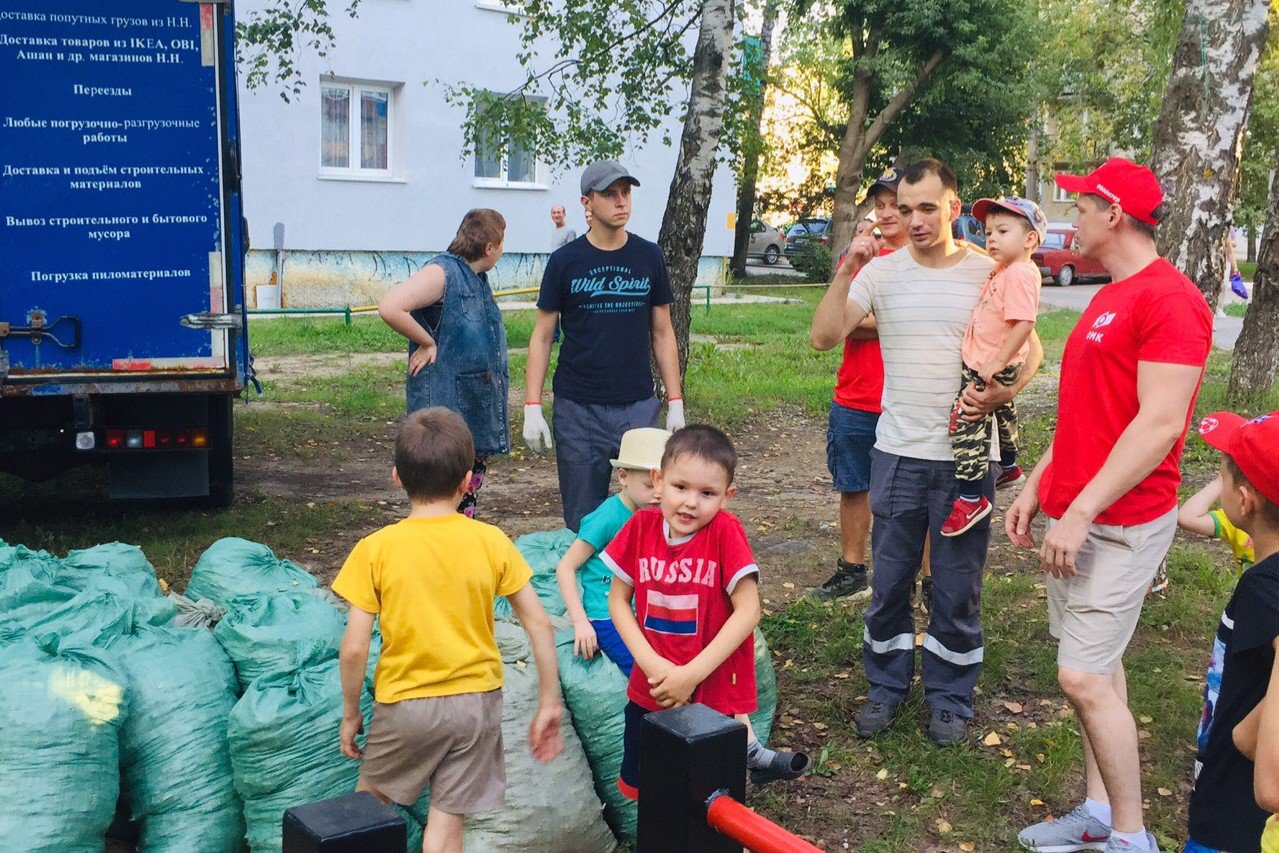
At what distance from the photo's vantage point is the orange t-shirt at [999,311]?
158 inches

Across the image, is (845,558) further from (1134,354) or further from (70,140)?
(70,140)

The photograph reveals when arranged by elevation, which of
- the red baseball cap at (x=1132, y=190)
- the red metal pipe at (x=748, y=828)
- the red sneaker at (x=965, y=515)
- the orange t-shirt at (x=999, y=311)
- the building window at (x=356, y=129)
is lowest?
the red sneaker at (x=965, y=515)

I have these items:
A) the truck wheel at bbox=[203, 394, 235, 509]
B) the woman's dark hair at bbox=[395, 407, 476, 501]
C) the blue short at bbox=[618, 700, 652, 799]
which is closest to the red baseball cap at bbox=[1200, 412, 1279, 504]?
the blue short at bbox=[618, 700, 652, 799]

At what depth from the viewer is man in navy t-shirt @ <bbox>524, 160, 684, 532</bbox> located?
4.81 metres

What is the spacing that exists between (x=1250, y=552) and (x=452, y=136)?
1770 cm

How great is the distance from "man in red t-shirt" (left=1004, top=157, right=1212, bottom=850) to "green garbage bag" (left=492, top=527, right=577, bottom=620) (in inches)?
61.2

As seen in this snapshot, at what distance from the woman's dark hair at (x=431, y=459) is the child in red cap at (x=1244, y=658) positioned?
65.4 inches

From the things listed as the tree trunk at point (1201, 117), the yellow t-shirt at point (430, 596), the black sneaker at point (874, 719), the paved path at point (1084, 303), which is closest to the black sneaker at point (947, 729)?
the black sneaker at point (874, 719)

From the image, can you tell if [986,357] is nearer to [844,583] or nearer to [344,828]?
[844,583]

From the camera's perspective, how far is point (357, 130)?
760 inches

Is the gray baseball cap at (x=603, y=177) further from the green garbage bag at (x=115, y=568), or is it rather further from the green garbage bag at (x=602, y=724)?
the green garbage bag at (x=115, y=568)

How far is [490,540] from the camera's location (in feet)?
9.67

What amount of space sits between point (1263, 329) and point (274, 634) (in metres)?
9.13

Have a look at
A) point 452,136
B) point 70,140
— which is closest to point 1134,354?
point 70,140
